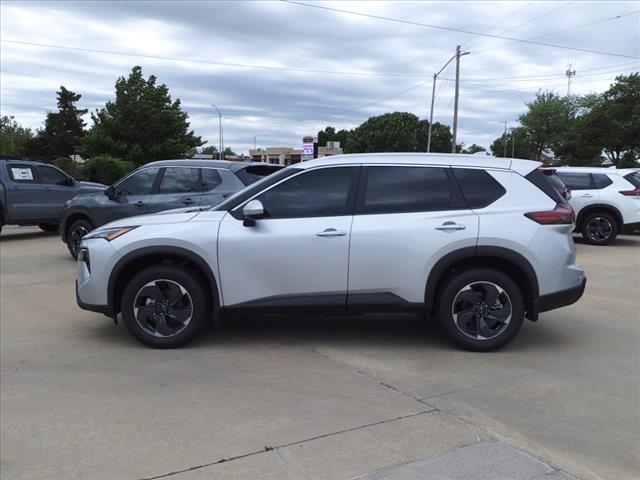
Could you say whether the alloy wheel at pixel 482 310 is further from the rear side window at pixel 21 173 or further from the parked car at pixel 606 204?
the rear side window at pixel 21 173

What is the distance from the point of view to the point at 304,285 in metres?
5.06

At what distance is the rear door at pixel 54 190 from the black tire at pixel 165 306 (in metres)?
9.77

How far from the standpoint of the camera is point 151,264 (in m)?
5.26

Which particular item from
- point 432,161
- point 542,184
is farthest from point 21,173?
point 542,184

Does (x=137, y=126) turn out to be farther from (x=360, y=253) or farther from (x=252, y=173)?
(x=360, y=253)

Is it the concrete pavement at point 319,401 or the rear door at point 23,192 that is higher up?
the rear door at point 23,192

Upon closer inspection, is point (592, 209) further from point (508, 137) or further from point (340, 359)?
point (508, 137)

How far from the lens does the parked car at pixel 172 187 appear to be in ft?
30.6

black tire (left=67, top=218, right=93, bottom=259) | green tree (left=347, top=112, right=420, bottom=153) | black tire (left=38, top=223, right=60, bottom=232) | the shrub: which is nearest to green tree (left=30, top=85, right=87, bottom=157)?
green tree (left=347, top=112, right=420, bottom=153)

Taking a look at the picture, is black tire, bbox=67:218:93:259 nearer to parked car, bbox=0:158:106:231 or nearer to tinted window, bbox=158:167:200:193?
tinted window, bbox=158:167:200:193

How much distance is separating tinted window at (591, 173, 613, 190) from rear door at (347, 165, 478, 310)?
31.1ft

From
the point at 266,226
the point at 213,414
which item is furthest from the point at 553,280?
A: the point at 213,414

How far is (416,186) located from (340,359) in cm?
171

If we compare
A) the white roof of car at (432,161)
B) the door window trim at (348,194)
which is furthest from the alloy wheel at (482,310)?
the door window trim at (348,194)
